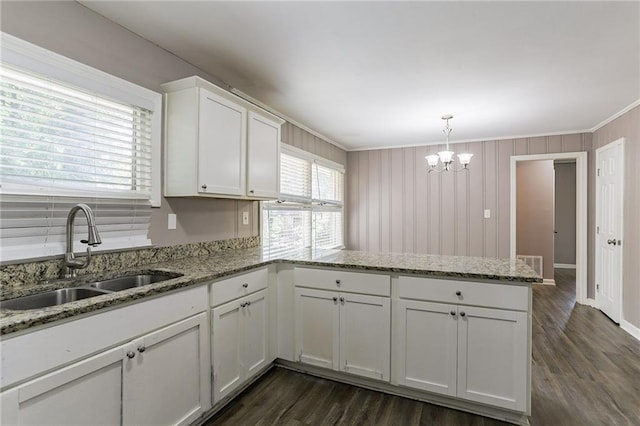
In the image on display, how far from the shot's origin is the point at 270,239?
3605 millimetres

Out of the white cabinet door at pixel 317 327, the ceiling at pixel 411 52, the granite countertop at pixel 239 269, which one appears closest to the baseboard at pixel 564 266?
the ceiling at pixel 411 52

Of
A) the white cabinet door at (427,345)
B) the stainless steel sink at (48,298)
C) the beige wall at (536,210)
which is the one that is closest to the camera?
the stainless steel sink at (48,298)

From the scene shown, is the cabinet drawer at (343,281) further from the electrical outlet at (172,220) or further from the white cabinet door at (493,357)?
the electrical outlet at (172,220)

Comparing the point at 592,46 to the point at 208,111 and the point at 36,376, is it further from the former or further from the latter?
the point at 36,376

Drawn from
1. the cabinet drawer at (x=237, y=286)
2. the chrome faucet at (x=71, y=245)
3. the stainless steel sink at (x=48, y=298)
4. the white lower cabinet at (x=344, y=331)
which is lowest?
the white lower cabinet at (x=344, y=331)

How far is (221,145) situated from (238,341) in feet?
4.46

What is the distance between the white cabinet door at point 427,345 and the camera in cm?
207

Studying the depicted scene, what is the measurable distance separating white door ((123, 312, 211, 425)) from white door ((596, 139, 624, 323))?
4.29 m

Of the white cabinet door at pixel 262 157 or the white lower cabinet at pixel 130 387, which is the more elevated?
the white cabinet door at pixel 262 157

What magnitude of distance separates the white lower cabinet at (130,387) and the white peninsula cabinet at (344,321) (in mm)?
815

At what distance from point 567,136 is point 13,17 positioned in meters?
5.65

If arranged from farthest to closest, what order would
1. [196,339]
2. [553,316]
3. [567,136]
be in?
[567,136]
[553,316]
[196,339]

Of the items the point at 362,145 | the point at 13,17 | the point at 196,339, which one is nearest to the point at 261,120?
the point at 13,17

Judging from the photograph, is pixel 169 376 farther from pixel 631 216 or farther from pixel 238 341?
pixel 631 216
